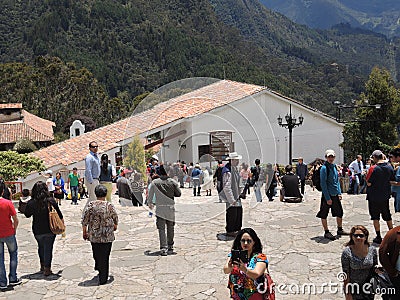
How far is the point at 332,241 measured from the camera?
755 cm

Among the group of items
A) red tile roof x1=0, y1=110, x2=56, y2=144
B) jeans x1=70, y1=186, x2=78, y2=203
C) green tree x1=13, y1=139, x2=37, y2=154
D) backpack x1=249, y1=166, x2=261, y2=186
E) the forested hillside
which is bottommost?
jeans x1=70, y1=186, x2=78, y2=203

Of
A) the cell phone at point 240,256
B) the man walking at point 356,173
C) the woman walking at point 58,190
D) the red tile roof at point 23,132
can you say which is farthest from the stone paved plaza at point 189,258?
the red tile roof at point 23,132

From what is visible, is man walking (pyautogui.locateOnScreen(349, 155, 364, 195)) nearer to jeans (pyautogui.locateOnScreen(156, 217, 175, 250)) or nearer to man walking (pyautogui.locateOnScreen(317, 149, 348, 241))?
man walking (pyautogui.locateOnScreen(317, 149, 348, 241))

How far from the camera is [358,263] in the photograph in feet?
14.1

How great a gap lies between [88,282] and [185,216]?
3.35 m

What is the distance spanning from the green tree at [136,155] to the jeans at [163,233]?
33.8 inches

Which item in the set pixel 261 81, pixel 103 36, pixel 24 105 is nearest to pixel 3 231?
pixel 24 105

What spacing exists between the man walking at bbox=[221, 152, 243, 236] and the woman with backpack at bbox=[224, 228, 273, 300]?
3515 millimetres

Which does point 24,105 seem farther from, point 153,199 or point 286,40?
point 286,40

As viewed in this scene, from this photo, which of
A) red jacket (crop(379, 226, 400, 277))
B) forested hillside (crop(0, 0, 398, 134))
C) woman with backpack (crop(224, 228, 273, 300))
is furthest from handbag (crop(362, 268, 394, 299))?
forested hillside (crop(0, 0, 398, 134))

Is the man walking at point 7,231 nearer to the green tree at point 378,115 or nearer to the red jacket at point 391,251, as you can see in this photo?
the red jacket at point 391,251

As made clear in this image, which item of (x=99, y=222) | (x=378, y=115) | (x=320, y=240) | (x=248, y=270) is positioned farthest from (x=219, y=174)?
(x=378, y=115)

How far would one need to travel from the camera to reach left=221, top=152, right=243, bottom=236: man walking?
7668 mm

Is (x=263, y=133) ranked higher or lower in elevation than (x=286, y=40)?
lower
